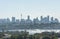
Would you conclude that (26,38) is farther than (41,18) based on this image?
No

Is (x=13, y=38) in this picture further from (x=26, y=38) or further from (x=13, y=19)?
(x=13, y=19)

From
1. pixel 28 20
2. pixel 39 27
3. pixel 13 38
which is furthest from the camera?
pixel 28 20

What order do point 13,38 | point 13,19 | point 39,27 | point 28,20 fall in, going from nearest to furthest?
point 13,38 → point 39,27 → point 28,20 → point 13,19

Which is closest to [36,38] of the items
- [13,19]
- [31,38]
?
[31,38]

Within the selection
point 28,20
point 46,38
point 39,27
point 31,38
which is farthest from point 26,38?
point 28,20

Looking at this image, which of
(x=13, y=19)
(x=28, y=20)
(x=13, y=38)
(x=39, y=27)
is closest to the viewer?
(x=13, y=38)

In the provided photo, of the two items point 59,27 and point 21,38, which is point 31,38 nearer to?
point 21,38

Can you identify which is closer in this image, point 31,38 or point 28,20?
point 31,38

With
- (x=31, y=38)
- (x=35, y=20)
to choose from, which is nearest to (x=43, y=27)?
(x=35, y=20)
